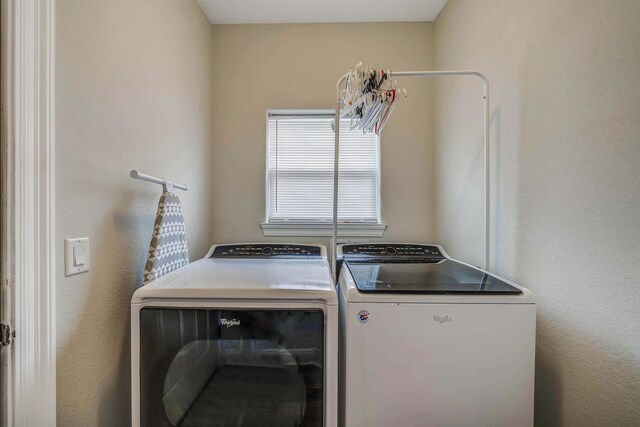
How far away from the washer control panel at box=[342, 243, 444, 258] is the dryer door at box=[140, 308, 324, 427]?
2.90ft

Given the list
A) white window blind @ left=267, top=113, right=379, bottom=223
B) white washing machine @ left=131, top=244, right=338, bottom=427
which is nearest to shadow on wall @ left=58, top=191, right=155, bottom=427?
white washing machine @ left=131, top=244, right=338, bottom=427

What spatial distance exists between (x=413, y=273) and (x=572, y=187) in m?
0.65

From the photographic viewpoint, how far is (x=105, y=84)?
3.29 ft

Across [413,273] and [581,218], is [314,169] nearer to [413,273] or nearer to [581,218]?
[413,273]

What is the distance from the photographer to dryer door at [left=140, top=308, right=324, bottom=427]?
96 centimetres

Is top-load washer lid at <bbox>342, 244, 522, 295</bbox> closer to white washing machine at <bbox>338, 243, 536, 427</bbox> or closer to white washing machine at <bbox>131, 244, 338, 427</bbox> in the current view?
white washing machine at <bbox>338, 243, 536, 427</bbox>

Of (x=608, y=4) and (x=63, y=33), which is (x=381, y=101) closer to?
(x=608, y=4)

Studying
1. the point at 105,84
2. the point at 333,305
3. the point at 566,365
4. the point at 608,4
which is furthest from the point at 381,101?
→ the point at 566,365

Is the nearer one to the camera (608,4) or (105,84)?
(608,4)

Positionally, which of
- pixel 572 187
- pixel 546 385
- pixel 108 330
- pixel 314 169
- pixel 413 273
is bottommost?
pixel 546 385

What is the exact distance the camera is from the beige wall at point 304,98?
2.02 metres

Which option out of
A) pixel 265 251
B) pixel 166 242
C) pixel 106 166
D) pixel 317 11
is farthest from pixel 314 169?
pixel 106 166

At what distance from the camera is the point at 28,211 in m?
0.75

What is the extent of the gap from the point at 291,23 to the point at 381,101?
127 centimetres
